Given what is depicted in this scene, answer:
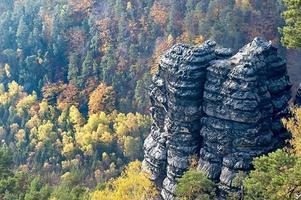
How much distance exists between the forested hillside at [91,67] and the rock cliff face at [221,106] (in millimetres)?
45766

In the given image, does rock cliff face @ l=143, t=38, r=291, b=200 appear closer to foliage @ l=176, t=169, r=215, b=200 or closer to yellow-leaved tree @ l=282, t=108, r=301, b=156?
yellow-leaved tree @ l=282, t=108, r=301, b=156

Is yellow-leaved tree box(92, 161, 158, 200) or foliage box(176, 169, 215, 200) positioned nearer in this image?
foliage box(176, 169, 215, 200)

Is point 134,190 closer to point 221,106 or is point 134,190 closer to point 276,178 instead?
point 221,106

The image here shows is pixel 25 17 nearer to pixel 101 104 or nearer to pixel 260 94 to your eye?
pixel 101 104

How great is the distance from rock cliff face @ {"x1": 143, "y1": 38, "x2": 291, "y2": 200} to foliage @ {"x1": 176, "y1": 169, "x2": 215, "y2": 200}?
107 inches

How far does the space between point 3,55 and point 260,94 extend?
101 meters

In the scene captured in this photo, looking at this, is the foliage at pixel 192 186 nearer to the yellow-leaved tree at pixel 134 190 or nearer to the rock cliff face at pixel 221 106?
the rock cliff face at pixel 221 106

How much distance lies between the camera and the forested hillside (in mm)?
107875

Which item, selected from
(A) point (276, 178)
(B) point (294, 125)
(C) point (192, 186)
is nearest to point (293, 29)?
(B) point (294, 125)

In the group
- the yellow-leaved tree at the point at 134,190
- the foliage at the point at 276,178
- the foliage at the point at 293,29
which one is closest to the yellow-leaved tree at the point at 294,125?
the foliage at the point at 293,29

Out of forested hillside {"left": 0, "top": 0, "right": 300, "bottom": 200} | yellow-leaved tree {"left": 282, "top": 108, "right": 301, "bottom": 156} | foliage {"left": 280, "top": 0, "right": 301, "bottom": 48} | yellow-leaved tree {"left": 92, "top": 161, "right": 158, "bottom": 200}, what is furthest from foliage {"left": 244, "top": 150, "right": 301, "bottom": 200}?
forested hillside {"left": 0, "top": 0, "right": 300, "bottom": 200}

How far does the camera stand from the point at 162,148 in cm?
5444

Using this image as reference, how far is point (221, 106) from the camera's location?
161 feet

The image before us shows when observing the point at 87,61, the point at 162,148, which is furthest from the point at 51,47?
the point at 162,148
